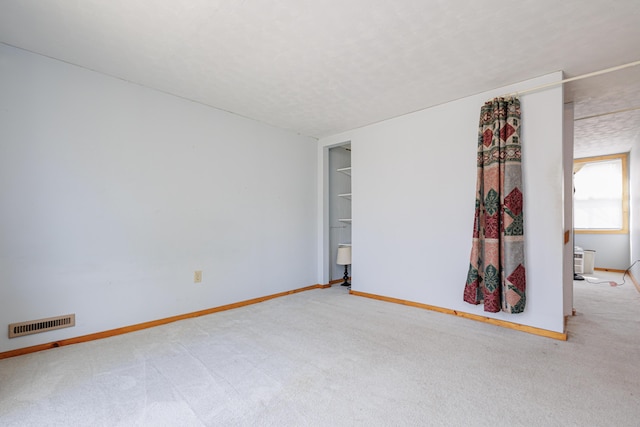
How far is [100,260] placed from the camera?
2473 mm

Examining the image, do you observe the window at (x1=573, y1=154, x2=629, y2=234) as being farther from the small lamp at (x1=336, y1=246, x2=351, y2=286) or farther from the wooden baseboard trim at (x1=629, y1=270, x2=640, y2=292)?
the small lamp at (x1=336, y1=246, x2=351, y2=286)

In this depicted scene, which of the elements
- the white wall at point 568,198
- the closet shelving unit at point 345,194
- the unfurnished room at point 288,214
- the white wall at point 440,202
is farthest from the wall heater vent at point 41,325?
the white wall at point 568,198

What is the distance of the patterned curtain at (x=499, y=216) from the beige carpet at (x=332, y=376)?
1.11 ft

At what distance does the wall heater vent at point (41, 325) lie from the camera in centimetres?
212

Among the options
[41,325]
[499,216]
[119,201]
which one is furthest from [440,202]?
[41,325]

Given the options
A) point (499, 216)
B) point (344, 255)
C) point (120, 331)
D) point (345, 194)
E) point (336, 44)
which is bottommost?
point (120, 331)

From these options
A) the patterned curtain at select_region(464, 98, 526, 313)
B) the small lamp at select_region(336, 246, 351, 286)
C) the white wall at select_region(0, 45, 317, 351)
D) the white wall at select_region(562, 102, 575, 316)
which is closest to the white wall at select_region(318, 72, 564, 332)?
the patterned curtain at select_region(464, 98, 526, 313)

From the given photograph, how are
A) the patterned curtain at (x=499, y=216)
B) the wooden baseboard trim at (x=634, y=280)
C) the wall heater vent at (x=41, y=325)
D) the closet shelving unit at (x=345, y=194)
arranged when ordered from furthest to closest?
the closet shelving unit at (x=345, y=194)
the wooden baseboard trim at (x=634, y=280)
the patterned curtain at (x=499, y=216)
the wall heater vent at (x=41, y=325)

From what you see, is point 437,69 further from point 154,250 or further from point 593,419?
point 154,250

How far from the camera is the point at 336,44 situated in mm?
2102

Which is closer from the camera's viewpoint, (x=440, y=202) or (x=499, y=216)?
(x=499, y=216)

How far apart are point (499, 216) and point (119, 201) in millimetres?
3321

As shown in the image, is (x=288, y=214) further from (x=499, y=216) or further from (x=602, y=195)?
(x=602, y=195)

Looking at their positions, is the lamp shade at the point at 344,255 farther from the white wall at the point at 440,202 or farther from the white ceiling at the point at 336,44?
the white ceiling at the point at 336,44
